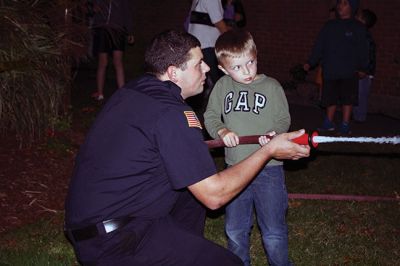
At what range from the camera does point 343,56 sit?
834cm

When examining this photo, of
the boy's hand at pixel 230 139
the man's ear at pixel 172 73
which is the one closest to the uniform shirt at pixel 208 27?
the boy's hand at pixel 230 139

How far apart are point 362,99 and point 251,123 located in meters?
5.93

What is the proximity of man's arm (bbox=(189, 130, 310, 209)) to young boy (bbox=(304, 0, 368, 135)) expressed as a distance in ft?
16.4

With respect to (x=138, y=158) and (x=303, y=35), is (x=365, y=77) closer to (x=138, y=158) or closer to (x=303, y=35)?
(x=303, y=35)

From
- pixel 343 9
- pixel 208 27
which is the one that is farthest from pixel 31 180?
pixel 343 9

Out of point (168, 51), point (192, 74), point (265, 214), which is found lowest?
point (265, 214)

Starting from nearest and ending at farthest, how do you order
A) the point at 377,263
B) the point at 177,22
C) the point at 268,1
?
1. the point at 377,263
2. the point at 268,1
3. the point at 177,22

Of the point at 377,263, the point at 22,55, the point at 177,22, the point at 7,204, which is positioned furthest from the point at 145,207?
the point at 177,22

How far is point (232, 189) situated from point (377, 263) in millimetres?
1999

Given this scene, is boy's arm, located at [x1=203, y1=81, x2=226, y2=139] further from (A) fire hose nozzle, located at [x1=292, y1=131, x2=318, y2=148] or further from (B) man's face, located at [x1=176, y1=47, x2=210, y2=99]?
(A) fire hose nozzle, located at [x1=292, y1=131, x2=318, y2=148]

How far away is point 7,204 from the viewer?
19.2 ft

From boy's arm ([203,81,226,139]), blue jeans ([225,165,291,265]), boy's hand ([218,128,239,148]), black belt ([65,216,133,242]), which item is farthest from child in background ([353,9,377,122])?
black belt ([65,216,133,242])

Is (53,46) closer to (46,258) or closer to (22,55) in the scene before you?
(22,55)

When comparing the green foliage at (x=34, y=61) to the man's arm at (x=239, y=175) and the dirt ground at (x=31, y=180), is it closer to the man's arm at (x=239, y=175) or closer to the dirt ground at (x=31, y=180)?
the dirt ground at (x=31, y=180)
